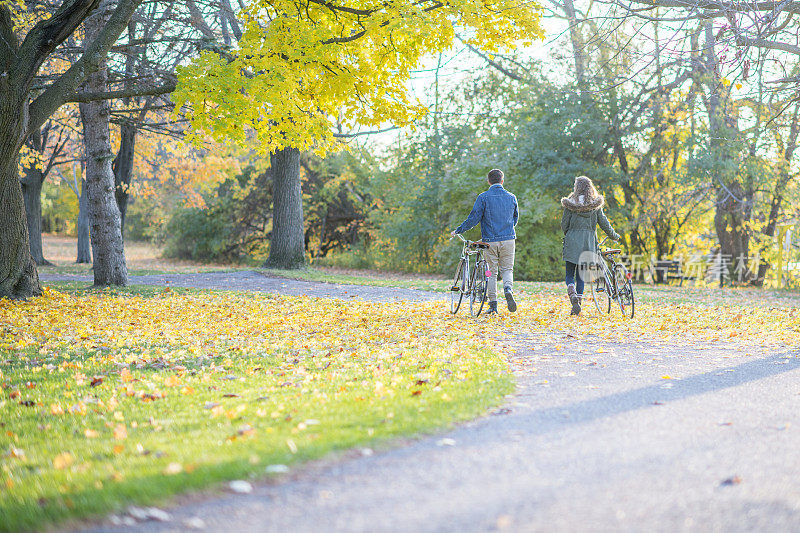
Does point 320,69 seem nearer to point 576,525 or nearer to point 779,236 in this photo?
point 576,525

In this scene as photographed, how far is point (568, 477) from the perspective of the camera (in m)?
3.24

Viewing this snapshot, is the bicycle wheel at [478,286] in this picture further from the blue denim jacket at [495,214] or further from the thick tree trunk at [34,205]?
the thick tree trunk at [34,205]

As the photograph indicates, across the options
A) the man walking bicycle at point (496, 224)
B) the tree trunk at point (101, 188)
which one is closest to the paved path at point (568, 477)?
the man walking bicycle at point (496, 224)

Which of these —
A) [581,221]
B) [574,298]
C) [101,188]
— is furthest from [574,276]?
[101,188]

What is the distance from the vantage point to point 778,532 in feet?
8.84

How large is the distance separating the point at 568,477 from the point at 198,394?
10.6ft

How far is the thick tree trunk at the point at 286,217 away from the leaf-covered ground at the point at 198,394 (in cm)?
1059

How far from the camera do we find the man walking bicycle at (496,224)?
33.1 ft

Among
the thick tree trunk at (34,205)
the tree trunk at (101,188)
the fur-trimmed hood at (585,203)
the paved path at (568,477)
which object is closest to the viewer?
the paved path at (568,477)

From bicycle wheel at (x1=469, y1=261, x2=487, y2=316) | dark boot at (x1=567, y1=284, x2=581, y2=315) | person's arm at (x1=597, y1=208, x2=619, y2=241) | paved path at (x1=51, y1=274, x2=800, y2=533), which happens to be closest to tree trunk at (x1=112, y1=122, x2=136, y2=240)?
bicycle wheel at (x1=469, y1=261, x2=487, y2=316)

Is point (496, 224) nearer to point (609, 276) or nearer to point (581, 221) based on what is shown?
point (581, 221)

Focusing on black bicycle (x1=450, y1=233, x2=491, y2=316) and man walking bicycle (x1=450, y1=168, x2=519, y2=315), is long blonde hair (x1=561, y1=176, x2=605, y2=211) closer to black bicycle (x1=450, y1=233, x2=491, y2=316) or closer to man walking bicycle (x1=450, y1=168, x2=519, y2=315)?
man walking bicycle (x1=450, y1=168, x2=519, y2=315)

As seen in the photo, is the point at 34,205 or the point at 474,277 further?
the point at 34,205

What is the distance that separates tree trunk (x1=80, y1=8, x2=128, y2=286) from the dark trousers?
9424 millimetres
